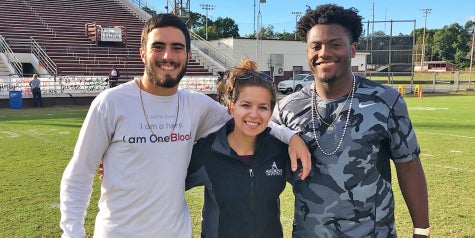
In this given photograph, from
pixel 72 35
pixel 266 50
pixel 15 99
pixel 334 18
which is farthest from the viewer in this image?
pixel 266 50

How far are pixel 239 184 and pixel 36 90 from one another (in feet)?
57.9

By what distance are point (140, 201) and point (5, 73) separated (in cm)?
2237

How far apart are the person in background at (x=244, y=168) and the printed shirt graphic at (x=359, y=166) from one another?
0.63 ft

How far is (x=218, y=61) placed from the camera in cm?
3033

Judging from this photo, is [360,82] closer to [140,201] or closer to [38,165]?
[140,201]

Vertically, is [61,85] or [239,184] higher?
[239,184]

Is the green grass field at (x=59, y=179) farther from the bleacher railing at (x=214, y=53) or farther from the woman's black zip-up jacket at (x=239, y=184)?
the bleacher railing at (x=214, y=53)

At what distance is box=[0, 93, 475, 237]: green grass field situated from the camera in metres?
4.36

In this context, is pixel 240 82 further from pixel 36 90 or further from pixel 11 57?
pixel 11 57

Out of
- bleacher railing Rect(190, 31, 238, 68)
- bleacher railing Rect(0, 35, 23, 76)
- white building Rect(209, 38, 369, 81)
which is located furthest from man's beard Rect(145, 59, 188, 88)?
→ white building Rect(209, 38, 369, 81)

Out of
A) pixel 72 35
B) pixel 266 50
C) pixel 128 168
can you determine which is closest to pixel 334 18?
pixel 128 168

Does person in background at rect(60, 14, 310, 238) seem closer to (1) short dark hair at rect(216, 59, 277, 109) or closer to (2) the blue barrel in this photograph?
(1) short dark hair at rect(216, 59, 277, 109)

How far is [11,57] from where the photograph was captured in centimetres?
2250

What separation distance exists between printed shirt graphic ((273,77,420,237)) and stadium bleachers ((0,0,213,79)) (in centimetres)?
2251
